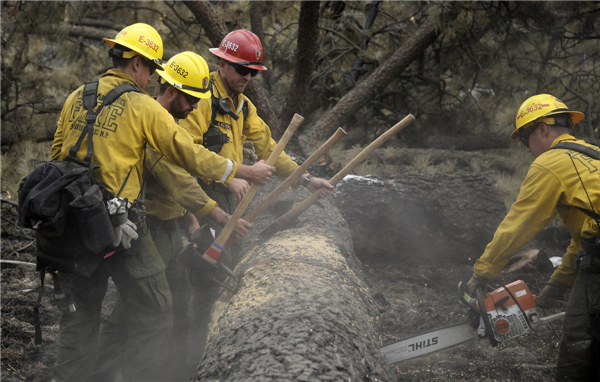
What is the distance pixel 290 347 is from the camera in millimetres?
1772

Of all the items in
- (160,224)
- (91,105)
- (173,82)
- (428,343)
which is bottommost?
(428,343)

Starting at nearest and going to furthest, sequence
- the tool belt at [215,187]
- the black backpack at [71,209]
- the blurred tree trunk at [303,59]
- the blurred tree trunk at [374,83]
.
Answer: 1. the black backpack at [71,209]
2. the tool belt at [215,187]
3. the blurred tree trunk at [303,59]
4. the blurred tree trunk at [374,83]

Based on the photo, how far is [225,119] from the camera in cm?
315

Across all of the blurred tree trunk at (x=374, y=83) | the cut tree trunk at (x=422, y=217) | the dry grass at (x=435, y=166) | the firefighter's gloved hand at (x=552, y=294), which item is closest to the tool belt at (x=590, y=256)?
the firefighter's gloved hand at (x=552, y=294)

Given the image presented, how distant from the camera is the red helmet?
3.12 metres

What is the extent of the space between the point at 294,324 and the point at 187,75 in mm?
1626

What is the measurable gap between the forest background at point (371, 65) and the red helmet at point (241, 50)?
1771mm

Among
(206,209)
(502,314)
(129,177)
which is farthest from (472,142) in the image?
(129,177)

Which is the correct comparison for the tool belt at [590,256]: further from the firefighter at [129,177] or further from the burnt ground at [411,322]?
the firefighter at [129,177]

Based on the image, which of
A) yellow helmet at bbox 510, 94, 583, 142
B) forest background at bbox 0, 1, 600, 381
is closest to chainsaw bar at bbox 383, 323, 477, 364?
forest background at bbox 0, 1, 600, 381

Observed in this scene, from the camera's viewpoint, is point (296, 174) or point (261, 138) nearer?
point (296, 174)

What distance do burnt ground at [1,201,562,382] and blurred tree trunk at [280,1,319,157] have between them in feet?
6.70

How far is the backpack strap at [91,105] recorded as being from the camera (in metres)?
2.27

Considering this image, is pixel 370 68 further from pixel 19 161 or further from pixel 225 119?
pixel 19 161
